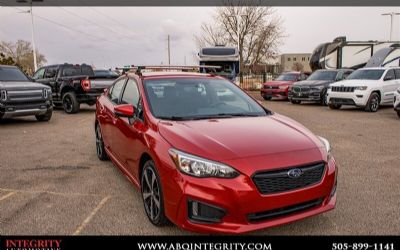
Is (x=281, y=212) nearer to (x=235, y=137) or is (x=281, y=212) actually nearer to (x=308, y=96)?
(x=235, y=137)

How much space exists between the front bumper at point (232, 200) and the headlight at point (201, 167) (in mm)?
45

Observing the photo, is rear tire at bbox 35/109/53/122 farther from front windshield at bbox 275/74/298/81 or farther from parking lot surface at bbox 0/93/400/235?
front windshield at bbox 275/74/298/81

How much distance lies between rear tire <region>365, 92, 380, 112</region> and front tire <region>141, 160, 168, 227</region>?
11928mm

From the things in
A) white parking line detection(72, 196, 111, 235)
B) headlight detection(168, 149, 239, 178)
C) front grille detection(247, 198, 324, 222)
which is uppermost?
headlight detection(168, 149, 239, 178)

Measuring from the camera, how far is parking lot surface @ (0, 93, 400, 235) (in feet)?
12.1

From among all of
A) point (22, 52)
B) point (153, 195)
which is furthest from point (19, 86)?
point (22, 52)

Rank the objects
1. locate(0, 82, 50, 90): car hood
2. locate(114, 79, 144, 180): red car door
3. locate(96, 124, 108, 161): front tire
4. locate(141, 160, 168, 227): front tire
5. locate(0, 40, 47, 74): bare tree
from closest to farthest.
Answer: locate(141, 160, 168, 227): front tire < locate(114, 79, 144, 180): red car door < locate(96, 124, 108, 161): front tire < locate(0, 82, 50, 90): car hood < locate(0, 40, 47, 74): bare tree

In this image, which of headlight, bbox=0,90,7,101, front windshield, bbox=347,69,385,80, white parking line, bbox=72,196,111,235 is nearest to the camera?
white parking line, bbox=72,196,111,235

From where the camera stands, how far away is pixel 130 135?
4270mm

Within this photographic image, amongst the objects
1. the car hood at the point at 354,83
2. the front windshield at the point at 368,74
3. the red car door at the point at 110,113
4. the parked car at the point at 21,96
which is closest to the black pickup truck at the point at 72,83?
the parked car at the point at 21,96

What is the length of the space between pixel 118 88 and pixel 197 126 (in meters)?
2.31

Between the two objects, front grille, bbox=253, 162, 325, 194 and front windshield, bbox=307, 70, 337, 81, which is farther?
front windshield, bbox=307, 70, 337, 81

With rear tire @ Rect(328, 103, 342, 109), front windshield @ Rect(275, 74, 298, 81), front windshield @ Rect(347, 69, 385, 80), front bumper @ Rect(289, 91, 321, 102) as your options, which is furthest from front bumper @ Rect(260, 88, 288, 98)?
front windshield @ Rect(347, 69, 385, 80)

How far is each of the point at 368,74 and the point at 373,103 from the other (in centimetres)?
164
